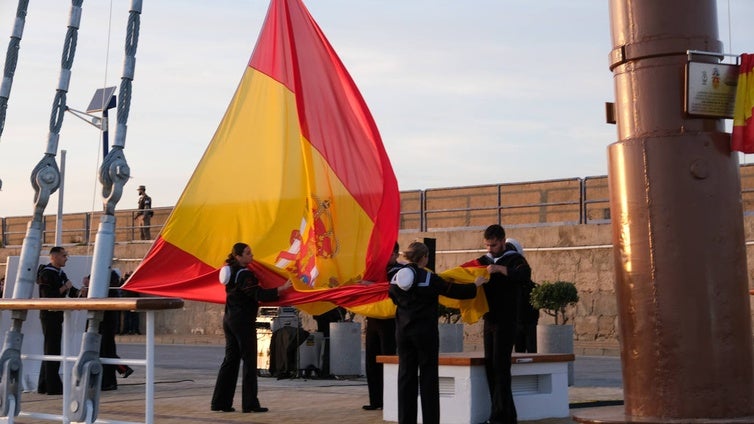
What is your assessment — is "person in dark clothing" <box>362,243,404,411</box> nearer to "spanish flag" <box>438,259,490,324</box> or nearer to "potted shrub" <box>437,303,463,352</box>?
"spanish flag" <box>438,259,490,324</box>

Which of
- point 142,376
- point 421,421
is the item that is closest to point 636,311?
point 421,421

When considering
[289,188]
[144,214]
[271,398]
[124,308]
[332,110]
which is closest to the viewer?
[124,308]

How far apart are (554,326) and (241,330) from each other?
17.9 ft

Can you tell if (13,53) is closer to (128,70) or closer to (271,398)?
(128,70)

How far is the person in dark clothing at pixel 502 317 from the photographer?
1066cm

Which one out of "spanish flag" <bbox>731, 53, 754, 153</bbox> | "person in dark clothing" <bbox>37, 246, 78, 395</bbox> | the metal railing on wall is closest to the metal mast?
"spanish flag" <bbox>731, 53, 754, 153</bbox>

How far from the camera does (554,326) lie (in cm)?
1686

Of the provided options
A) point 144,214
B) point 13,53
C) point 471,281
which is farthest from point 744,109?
point 144,214

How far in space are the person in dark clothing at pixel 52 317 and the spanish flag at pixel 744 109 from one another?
10.5m

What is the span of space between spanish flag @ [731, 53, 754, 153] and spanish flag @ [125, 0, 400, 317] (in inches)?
267

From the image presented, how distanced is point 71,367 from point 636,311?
16.2ft

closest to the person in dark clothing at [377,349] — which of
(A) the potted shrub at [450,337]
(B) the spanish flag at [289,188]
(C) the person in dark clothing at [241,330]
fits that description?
(B) the spanish flag at [289,188]

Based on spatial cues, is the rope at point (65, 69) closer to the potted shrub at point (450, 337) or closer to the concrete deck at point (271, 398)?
the concrete deck at point (271, 398)

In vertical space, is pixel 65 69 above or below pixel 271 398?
above
